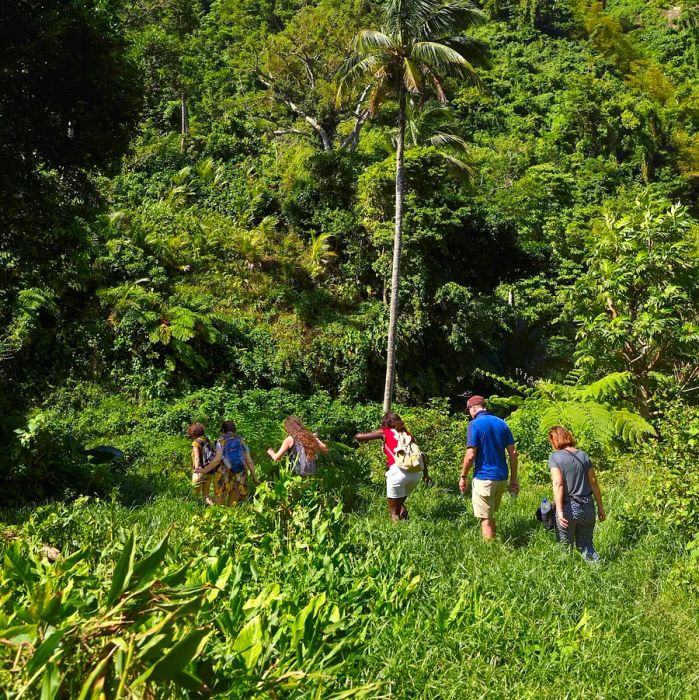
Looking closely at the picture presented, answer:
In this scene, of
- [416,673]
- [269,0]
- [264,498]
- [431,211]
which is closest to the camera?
[416,673]

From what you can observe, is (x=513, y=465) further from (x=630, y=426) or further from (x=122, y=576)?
(x=630, y=426)

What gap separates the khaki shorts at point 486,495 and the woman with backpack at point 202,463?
2.91m

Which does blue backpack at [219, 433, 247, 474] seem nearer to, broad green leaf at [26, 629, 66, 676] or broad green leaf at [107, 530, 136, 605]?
broad green leaf at [107, 530, 136, 605]

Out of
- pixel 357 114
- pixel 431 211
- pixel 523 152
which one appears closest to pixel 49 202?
pixel 431 211

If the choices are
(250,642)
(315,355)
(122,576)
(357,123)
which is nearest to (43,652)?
(122,576)

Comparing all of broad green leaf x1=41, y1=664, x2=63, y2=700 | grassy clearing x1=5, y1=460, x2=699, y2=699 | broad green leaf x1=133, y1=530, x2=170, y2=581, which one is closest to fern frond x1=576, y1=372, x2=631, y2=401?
grassy clearing x1=5, y1=460, x2=699, y2=699

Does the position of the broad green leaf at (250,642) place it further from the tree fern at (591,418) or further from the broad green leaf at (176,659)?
the tree fern at (591,418)

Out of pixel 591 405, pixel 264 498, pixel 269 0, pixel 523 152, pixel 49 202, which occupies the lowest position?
pixel 591 405

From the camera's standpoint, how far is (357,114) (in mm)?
25328

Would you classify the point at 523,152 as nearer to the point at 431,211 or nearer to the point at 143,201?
the point at 431,211

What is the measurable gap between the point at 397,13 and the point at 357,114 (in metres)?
12.8

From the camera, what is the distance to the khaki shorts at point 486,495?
5969mm

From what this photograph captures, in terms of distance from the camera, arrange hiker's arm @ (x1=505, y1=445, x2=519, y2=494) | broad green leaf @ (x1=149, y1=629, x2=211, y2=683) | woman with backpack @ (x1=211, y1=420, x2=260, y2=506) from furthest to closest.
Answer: woman with backpack @ (x1=211, y1=420, x2=260, y2=506), hiker's arm @ (x1=505, y1=445, x2=519, y2=494), broad green leaf @ (x1=149, y1=629, x2=211, y2=683)

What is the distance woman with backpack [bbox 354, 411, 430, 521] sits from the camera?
255 inches
